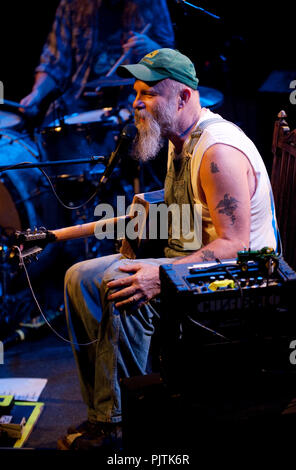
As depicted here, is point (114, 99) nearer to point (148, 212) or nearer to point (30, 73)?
point (30, 73)

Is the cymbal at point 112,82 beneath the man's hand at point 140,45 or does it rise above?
beneath

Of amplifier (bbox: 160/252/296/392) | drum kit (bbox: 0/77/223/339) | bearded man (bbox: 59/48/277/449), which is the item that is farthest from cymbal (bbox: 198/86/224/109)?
amplifier (bbox: 160/252/296/392)

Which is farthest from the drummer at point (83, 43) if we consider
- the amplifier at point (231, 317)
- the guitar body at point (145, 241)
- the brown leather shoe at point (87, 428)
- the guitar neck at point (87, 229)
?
the amplifier at point (231, 317)

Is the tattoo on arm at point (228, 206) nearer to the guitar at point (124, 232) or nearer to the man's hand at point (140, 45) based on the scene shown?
the guitar at point (124, 232)

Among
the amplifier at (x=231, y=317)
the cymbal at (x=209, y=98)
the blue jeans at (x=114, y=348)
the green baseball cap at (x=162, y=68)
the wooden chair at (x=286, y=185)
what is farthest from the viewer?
the cymbal at (x=209, y=98)

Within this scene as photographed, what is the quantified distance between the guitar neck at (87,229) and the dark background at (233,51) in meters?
2.46

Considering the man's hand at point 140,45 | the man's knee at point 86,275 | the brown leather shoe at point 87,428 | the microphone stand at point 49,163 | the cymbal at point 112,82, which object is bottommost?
the brown leather shoe at point 87,428

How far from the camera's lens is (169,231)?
2611mm

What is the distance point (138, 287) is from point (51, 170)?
8.41 ft

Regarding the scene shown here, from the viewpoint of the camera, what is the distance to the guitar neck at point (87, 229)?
2721 mm

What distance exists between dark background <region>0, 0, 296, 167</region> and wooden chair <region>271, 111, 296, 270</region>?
202 cm

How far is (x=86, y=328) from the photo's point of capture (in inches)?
95.8

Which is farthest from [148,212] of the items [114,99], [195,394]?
[114,99]
